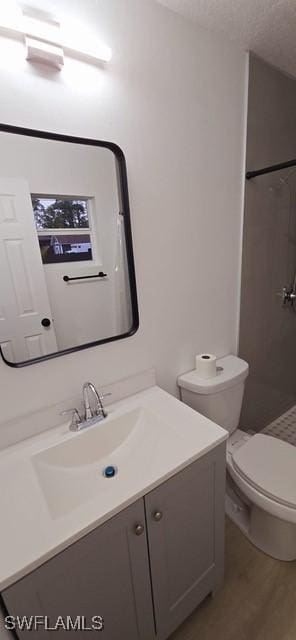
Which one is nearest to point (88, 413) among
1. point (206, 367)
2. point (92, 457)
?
point (92, 457)

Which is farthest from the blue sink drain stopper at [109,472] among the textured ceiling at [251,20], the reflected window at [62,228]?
the textured ceiling at [251,20]

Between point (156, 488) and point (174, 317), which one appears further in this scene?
point (174, 317)

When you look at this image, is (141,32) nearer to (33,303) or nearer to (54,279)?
(54,279)

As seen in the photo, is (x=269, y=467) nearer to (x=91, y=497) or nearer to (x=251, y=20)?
(x=91, y=497)

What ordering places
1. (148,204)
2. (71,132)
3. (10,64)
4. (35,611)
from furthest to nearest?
(148,204), (71,132), (10,64), (35,611)

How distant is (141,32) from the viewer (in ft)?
3.19

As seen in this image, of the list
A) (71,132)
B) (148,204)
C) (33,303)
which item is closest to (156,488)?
(33,303)

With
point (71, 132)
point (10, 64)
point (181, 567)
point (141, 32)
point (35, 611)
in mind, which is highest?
point (141, 32)

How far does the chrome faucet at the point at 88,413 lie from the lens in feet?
3.40

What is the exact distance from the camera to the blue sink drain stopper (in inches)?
36.4

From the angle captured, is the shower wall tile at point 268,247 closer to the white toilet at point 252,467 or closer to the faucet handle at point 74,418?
the white toilet at point 252,467

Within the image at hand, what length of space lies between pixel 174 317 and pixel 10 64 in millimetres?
1051

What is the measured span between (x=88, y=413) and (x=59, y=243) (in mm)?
651

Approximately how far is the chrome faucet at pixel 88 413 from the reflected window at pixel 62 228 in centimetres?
49
